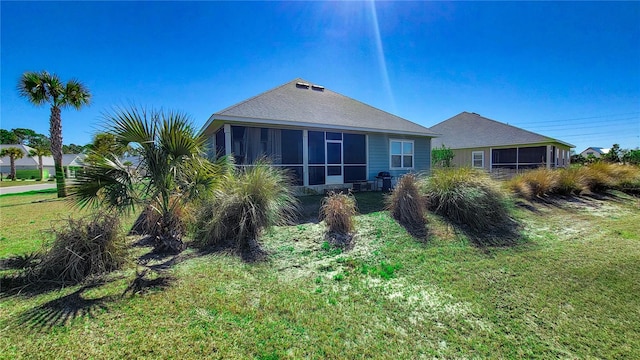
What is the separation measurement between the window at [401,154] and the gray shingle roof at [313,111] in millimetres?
844

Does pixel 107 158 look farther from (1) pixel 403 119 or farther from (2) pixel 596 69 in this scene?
(2) pixel 596 69

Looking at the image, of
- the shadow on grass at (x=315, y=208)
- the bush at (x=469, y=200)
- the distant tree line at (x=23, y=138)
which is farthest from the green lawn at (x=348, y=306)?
the distant tree line at (x=23, y=138)

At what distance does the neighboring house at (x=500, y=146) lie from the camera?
1850 centimetres

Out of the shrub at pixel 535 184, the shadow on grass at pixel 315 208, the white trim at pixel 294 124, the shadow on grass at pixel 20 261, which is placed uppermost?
the white trim at pixel 294 124

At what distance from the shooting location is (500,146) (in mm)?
19484

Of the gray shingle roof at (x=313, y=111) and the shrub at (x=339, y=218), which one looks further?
the gray shingle roof at (x=313, y=111)

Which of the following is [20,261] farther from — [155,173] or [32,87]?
[32,87]

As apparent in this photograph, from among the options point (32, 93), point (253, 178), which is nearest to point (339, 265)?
point (253, 178)

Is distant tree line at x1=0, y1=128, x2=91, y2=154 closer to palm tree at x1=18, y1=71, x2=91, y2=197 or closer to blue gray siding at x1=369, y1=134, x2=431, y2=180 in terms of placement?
palm tree at x1=18, y1=71, x2=91, y2=197

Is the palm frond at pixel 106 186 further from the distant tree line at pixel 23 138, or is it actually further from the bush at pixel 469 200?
the distant tree line at pixel 23 138

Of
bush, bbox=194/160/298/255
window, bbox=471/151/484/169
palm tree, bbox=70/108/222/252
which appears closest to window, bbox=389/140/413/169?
bush, bbox=194/160/298/255

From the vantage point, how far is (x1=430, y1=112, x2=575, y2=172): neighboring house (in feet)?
60.7

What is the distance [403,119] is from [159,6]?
12.9 m

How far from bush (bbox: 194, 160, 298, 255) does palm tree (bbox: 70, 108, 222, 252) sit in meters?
0.45
